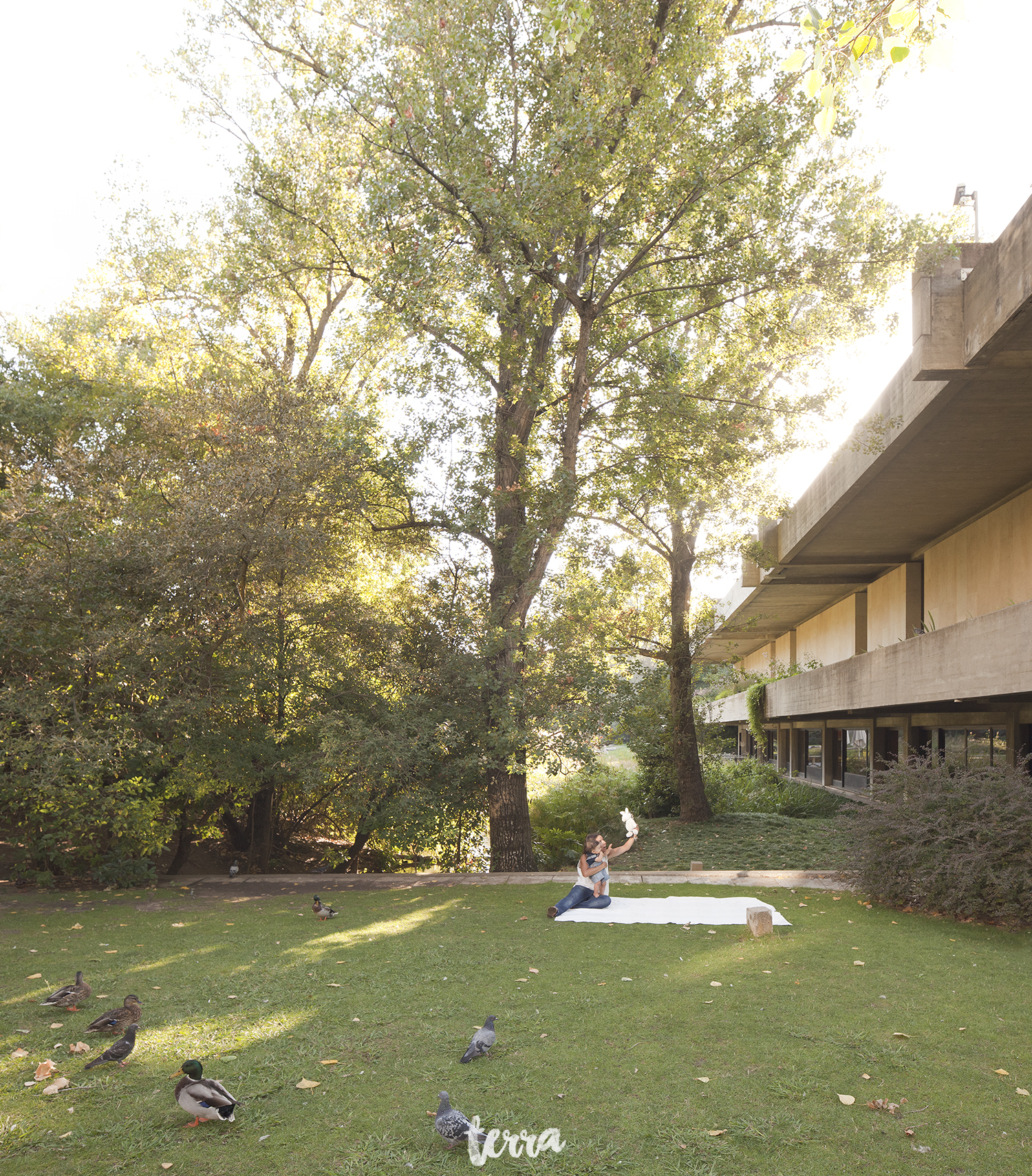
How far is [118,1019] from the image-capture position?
5.86 metres

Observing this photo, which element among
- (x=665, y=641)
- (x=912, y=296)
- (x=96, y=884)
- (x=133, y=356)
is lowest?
(x=96, y=884)

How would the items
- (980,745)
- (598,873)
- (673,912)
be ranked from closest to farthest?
(673,912)
(598,873)
(980,745)

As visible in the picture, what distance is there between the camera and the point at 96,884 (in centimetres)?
1238

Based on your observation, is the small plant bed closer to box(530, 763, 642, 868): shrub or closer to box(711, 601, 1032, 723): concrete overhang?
box(530, 763, 642, 868): shrub

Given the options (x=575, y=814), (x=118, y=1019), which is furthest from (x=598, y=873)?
(x=575, y=814)

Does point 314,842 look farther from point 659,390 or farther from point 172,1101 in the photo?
point 172,1101

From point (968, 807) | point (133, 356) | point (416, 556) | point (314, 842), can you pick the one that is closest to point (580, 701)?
point (416, 556)

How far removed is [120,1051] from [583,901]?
5.93 metres

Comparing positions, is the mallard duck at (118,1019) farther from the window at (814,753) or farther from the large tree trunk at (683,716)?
the window at (814,753)

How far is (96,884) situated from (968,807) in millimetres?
11923

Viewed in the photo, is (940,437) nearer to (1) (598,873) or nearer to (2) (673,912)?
(2) (673,912)

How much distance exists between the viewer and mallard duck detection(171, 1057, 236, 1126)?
14.5 feet

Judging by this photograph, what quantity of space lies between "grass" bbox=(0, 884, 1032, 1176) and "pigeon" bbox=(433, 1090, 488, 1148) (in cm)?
11

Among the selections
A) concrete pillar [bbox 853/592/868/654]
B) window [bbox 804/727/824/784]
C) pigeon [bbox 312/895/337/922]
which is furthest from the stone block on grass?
window [bbox 804/727/824/784]
